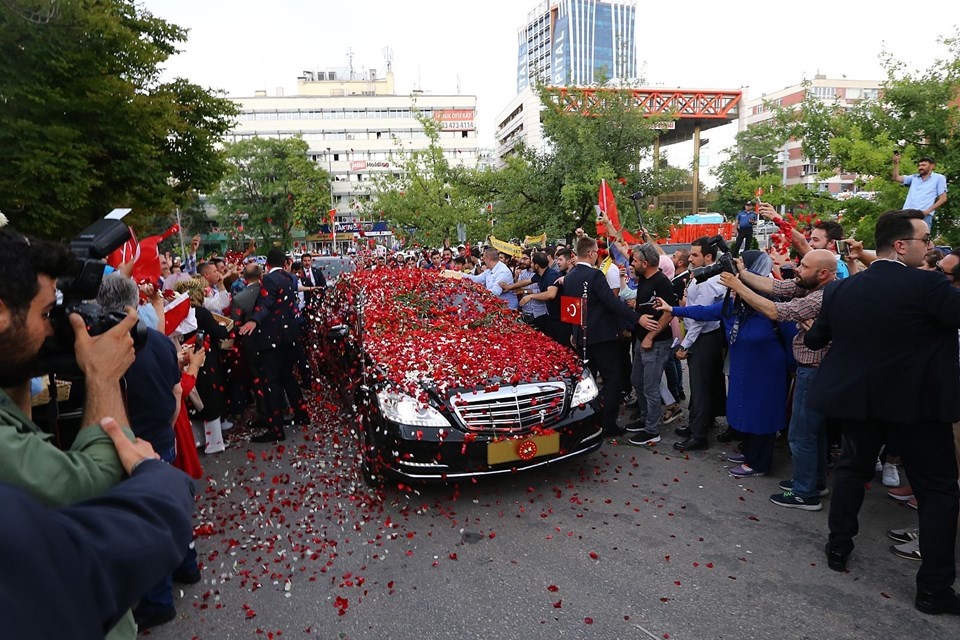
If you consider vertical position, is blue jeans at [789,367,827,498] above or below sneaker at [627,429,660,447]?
above

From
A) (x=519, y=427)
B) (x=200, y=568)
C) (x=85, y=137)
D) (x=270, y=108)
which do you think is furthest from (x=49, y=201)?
(x=270, y=108)

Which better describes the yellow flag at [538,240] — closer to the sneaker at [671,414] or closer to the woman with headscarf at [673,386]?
the woman with headscarf at [673,386]

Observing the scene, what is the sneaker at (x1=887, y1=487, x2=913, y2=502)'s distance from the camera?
4383 millimetres

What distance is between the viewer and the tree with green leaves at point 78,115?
1110 centimetres

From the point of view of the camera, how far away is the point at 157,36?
16.1m

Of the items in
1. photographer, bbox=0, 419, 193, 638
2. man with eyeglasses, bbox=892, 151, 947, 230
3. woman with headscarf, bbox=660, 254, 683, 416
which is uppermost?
man with eyeglasses, bbox=892, 151, 947, 230

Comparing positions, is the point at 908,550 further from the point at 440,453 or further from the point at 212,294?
the point at 212,294

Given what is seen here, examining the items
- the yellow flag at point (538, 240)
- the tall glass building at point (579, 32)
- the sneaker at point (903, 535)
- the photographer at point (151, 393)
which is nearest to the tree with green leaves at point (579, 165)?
the yellow flag at point (538, 240)

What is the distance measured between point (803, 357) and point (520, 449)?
7.73 ft

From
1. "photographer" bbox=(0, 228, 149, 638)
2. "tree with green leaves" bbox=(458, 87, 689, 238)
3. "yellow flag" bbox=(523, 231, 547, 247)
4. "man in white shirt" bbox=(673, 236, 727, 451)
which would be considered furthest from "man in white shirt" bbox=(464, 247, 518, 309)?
"tree with green leaves" bbox=(458, 87, 689, 238)

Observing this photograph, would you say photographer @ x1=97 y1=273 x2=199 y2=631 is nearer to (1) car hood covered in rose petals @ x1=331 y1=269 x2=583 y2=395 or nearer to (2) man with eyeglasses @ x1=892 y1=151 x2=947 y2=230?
(1) car hood covered in rose petals @ x1=331 y1=269 x2=583 y2=395

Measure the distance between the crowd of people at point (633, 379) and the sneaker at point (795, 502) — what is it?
0.6 inches

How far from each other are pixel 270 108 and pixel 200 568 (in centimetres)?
7321

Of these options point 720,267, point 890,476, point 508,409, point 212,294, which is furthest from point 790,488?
point 212,294
